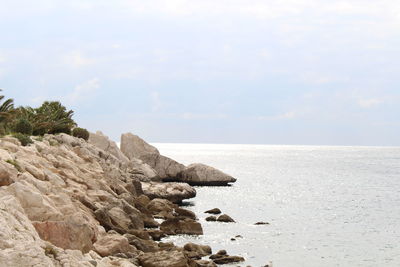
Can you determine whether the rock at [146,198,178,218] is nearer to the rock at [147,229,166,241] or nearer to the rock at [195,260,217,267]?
the rock at [147,229,166,241]

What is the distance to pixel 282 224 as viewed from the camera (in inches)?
2005

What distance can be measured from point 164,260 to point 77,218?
5600 mm

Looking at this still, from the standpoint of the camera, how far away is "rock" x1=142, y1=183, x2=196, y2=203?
63.0m

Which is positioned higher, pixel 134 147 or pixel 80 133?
pixel 80 133

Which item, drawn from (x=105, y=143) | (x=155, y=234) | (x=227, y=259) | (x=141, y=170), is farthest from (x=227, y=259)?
(x=105, y=143)

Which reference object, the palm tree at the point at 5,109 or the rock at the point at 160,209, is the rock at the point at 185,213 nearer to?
the rock at the point at 160,209

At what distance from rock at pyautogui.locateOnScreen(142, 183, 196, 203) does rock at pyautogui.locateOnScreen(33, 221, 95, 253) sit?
4340cm

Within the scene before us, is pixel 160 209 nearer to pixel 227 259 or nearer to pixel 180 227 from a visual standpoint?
pixel 180 227

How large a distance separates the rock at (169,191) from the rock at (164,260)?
1495 inches

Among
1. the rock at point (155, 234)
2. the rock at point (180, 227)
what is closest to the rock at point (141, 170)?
the rock at point (180, 227)

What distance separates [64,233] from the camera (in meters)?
17.6

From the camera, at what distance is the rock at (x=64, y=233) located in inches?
675

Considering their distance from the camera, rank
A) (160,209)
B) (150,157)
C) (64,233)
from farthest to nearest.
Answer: (150,157) → (160,209) → (64,233)

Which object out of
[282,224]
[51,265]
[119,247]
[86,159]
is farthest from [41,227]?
[282,224]
